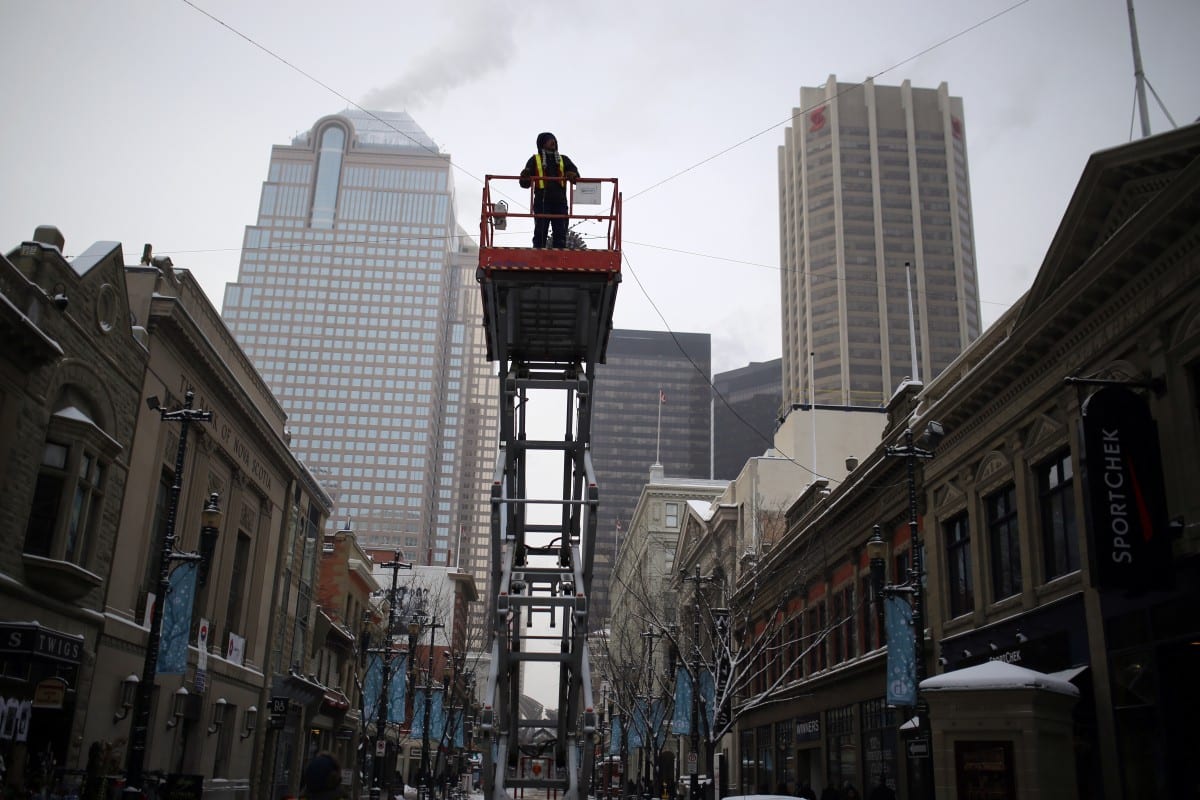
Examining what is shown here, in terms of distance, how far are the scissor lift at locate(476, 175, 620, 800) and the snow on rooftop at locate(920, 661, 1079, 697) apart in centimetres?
744

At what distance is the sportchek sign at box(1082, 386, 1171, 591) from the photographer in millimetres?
16969

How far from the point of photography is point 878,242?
15175 centimetres

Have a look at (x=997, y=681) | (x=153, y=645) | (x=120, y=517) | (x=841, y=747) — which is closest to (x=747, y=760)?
(x=841, y=747)

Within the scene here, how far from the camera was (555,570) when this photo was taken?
1415cm

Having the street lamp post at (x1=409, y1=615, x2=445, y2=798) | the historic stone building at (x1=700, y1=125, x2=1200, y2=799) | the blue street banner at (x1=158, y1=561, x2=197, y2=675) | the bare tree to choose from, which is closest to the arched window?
the blue street banner at (x1=158, y1=561, x2=197, y2=675)

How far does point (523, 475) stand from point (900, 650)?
12110 mm

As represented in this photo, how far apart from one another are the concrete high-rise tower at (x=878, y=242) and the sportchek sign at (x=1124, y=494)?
128801mm

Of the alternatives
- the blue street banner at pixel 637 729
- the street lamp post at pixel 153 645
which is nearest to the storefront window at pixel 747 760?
the blue street banner at pixel 637 729

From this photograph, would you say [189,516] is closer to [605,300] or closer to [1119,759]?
[605,300]

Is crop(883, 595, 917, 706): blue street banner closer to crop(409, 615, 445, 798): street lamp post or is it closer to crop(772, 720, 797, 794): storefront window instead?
crop(772, 720, 797, 794): storefront window

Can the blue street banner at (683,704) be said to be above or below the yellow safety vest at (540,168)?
below

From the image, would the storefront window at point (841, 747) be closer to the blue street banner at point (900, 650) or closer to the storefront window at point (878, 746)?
the storefront window at point (878, 746)

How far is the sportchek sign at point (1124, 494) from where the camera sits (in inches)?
668

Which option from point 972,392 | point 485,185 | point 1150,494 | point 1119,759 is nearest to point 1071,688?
point 1119,759
